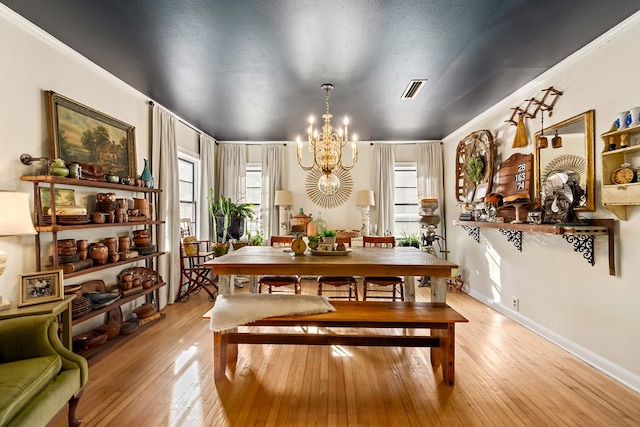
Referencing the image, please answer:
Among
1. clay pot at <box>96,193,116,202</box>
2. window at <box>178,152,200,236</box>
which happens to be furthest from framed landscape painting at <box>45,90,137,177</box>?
window at <box>178,152,200,236</box>

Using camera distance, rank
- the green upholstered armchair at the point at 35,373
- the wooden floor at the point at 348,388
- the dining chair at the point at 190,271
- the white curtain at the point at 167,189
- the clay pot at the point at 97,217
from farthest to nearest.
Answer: the dining chair at the point at 190,271 → the white curtain at the point at 167,189 → the clay pot at the point at 97,217 → the wooden floor at the point at 348,388 → the green upholstered armchair at the point at 35,373

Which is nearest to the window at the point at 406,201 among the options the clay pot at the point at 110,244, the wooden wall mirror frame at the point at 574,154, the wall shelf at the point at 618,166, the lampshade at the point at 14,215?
the wooden wall mirror frame at the point at 574,154

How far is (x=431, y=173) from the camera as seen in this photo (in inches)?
225

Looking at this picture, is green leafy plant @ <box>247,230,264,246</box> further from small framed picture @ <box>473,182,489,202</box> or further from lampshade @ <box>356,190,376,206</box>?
small framed picture @ <box>473,182,489,202</box>

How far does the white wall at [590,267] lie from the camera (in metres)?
2.19

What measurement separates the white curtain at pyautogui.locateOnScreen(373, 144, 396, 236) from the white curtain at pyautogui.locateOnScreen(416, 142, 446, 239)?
1.68ft

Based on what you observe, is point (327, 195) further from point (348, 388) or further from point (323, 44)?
point (348, 388)

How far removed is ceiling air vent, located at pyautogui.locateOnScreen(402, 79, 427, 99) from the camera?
3148 millimetres

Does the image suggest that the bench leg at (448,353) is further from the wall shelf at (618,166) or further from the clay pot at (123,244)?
the clay pot at (123,244)

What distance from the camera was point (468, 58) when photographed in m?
2.66

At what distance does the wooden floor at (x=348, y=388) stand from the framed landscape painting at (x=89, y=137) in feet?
5.90

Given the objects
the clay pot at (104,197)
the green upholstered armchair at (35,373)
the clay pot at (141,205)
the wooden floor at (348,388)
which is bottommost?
the wooden floor at (348,388)

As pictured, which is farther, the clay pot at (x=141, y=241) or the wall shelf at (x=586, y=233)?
the clay pot at (x=141, y=241)

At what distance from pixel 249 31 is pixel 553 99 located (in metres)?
2.91
